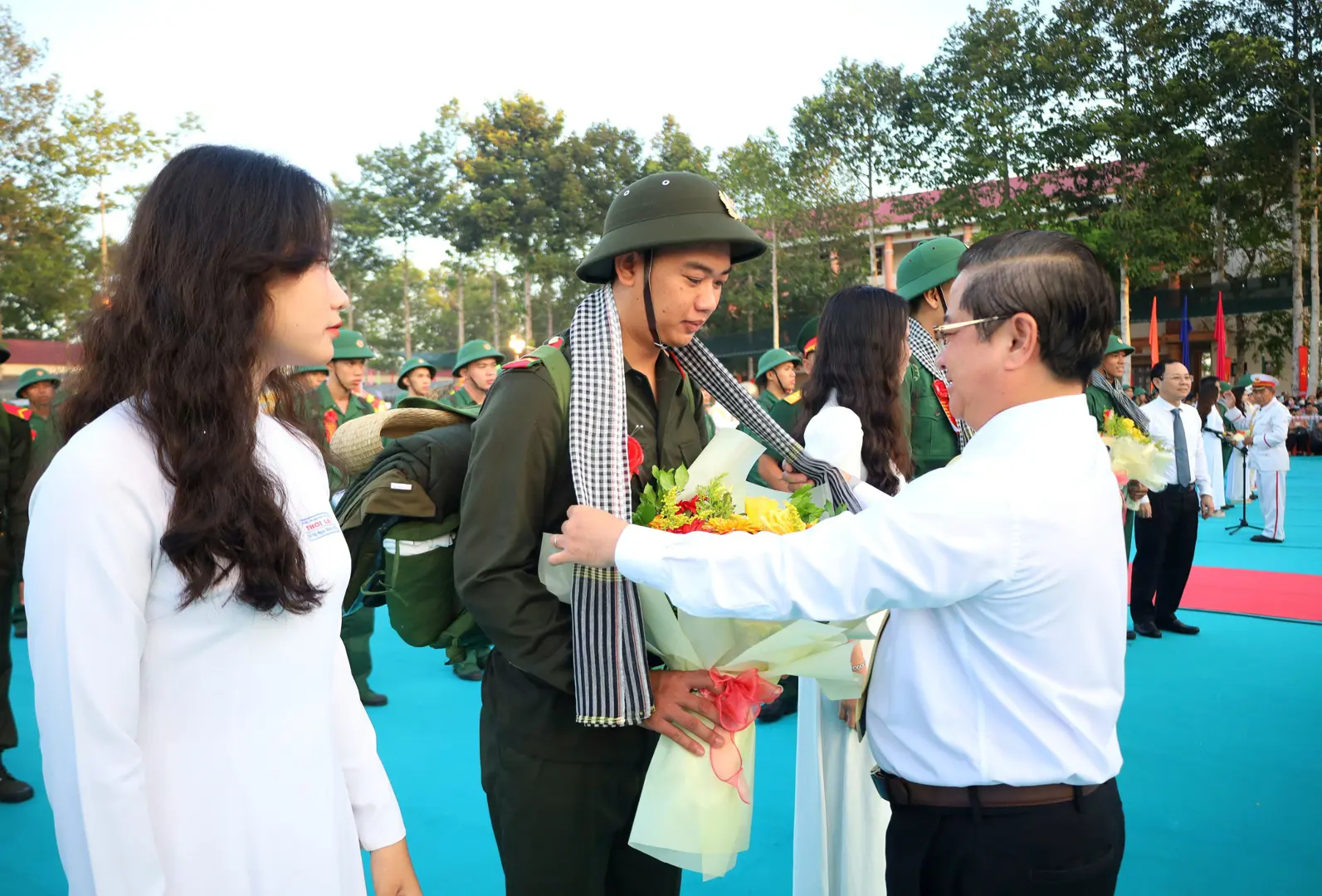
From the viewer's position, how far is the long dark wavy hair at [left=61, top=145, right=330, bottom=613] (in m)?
1.28

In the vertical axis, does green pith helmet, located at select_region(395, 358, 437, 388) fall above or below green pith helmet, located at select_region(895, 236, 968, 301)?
below

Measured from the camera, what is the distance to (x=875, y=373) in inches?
126

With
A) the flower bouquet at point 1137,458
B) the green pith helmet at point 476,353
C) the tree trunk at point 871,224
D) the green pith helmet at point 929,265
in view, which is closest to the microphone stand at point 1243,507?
the flower bouquet at point 1137,458

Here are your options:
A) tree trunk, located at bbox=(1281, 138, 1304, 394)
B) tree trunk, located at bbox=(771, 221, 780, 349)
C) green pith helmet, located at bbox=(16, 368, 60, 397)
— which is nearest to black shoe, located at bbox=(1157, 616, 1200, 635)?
green pith helmet, located at bbox=(16, 368, 60, 397)

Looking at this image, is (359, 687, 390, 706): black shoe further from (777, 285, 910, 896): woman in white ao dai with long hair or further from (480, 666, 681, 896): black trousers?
(480, 666, 681, 896): black trousers

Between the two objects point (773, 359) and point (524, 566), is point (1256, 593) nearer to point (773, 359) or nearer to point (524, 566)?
point (773, 359)

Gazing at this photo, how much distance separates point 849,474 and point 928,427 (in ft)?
2.68

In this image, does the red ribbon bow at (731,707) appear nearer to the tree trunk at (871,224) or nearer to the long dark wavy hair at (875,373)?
the long dark wavy hair at (875,373)

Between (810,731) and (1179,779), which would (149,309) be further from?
(1179,779)

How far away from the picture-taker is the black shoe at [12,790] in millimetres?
4020

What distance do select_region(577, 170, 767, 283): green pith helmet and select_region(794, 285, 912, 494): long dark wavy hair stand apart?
3.94ft

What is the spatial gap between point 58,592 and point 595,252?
1255 millimetres

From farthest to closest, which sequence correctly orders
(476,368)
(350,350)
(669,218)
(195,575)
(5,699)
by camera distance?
(476,368), (350,350), (5,699), (669,218), (195,575)

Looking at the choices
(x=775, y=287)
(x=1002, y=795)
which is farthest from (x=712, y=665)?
(x=775, y=287)
